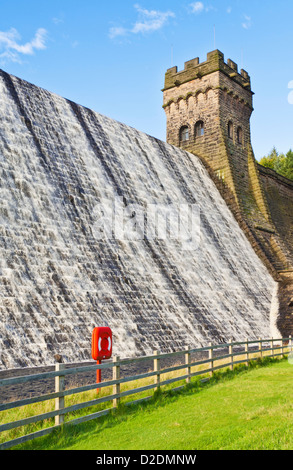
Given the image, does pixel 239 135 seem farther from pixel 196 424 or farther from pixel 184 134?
pixel 196 424

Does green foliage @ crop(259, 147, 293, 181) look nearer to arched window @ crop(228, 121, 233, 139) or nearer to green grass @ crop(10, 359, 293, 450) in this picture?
arched window @ crop(228, 121, 233, 139)

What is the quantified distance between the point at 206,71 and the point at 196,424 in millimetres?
27610

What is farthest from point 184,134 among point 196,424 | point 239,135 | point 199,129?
point 196,424

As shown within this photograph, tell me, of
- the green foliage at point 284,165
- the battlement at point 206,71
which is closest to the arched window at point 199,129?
the battlement at point 206,71

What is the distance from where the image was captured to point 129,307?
1377 cm

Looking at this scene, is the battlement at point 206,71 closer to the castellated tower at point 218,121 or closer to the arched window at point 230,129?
the castellated tower at point 218,121

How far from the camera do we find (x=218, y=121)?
94.9 feet

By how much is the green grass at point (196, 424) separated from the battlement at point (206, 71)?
25097 millimetres

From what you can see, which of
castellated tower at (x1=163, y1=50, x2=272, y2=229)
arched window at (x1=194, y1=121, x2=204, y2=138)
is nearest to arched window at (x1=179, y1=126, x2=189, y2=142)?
castellated tower at (x1=163, y1=50, x2=272, y2=229)

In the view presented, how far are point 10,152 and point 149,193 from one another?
24.6ft

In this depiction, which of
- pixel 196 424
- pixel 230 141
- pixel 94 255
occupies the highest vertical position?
pixel 230 141

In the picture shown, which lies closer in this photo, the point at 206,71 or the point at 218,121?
the point at 218,121

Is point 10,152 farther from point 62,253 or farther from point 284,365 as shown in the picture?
point 284,365

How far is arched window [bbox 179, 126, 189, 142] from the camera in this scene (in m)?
30.6
